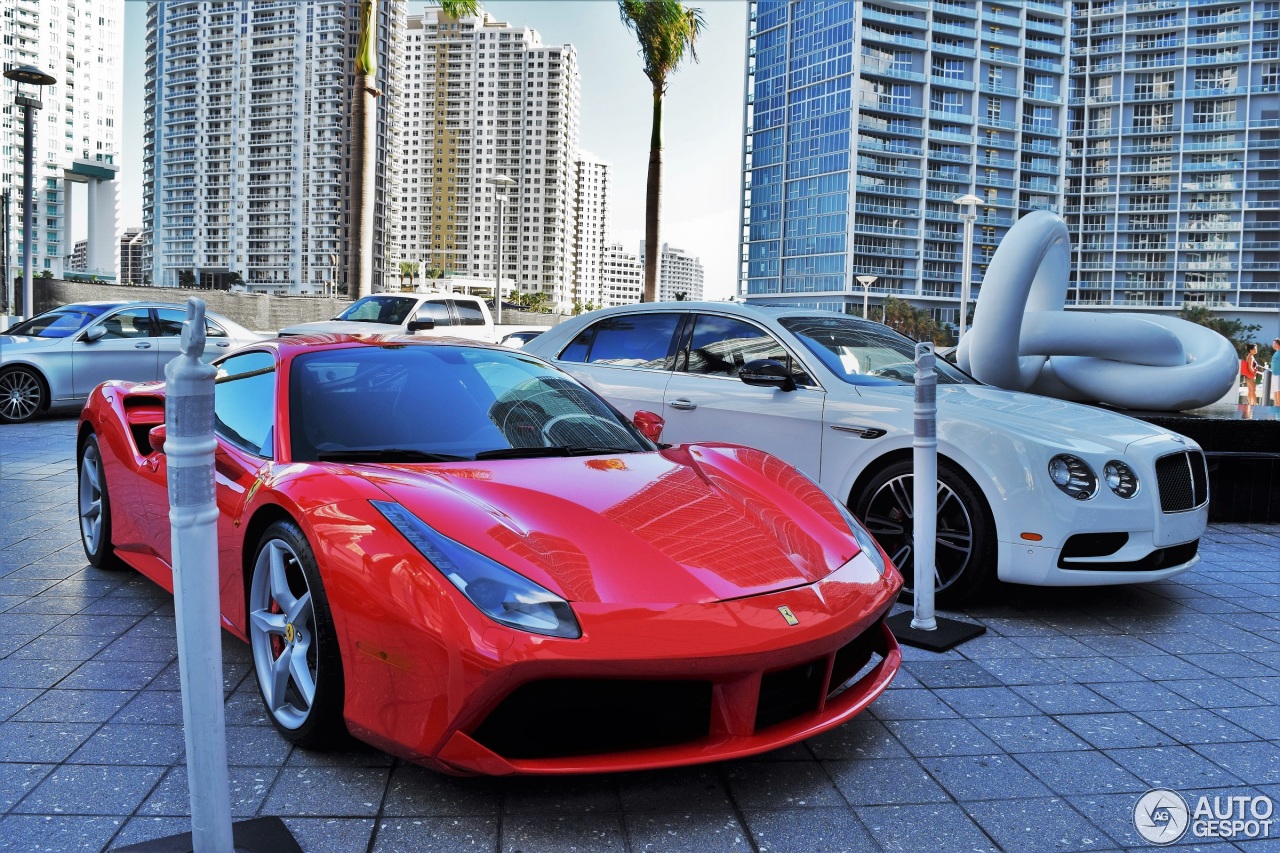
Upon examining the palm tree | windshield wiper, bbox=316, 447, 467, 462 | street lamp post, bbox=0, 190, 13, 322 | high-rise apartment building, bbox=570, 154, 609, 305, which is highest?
high-rise apartment building, bbox=570, 154, 609, 305

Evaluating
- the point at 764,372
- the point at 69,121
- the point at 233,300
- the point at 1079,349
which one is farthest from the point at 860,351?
the point at 69,121

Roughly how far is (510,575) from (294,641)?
2.63ft

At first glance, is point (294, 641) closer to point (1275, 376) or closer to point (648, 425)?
point (648, 425)

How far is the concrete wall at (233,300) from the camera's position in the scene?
17.8m

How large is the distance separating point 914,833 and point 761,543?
0.85 m

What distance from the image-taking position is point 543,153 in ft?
461

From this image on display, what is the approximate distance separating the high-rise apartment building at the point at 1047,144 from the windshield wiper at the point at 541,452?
107m

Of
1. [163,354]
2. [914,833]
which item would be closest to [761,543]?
[914,833]

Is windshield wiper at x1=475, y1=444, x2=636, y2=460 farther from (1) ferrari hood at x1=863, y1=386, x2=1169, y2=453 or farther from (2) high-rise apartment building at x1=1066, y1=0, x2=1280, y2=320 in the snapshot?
(2) high-rise apartment building at x1=1066, y1=0, x2=1280, y2=320

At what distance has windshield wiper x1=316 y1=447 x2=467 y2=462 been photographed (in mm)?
3041

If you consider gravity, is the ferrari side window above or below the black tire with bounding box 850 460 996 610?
above

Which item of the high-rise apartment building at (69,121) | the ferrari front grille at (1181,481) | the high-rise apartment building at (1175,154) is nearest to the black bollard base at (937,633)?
the ferrari front grille at (1181,481)

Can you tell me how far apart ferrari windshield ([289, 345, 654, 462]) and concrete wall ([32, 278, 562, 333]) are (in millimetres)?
16356

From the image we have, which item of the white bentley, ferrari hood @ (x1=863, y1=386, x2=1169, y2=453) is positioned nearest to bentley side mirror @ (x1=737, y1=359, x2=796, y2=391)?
the white bentley
